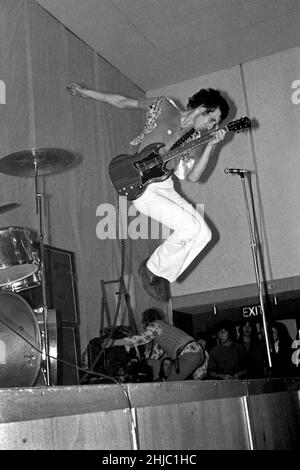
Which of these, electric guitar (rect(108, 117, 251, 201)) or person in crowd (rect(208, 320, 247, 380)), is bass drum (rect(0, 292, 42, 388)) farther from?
person in crowd (rect(208, 320, 247, 380))

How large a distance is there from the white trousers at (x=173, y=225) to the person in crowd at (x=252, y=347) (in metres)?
2.43

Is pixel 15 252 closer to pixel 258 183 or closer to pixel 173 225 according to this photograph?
pixel 173 225

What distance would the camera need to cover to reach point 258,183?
19.0 ft

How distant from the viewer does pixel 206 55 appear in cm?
589

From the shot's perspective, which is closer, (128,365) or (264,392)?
(264,392)

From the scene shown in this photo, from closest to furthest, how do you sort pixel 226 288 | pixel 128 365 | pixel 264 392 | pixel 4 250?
pixel 4 250 < pixel 264 392 < pixel 128 365 < pixel 226 288

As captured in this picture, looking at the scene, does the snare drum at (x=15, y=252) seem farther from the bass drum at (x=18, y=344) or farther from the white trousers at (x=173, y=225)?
the white trousers at (x=173, y=225)

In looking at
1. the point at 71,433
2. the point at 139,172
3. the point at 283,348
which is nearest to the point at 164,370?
the point at 283,348

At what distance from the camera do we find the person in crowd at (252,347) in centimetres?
535

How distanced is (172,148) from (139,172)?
22cm

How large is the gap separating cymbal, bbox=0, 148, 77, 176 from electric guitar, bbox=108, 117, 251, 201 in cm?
29

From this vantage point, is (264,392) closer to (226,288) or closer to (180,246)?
(180,246)
